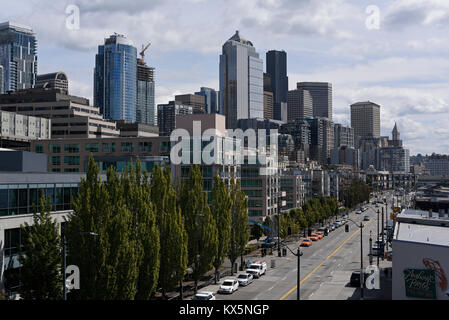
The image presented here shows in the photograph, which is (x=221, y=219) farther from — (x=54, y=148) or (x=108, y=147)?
(x=54, y=148)

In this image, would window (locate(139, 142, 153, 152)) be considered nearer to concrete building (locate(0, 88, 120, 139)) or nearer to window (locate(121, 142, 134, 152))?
window (locate(121, 142, 134, 152))

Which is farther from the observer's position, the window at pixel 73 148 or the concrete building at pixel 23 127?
the concrete building at pixel 23 127

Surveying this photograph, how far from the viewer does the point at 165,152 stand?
312ft

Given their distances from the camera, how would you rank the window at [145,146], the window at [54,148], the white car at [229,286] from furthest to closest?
the window at [54,148] → the window at [145,146] → the white car at [229,286]

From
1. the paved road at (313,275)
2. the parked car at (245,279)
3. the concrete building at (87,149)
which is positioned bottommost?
the paved road at (313,275)

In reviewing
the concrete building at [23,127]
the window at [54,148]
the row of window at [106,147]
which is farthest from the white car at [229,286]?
the concrete building at [23,127]

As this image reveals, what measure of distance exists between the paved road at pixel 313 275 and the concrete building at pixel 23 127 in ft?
425

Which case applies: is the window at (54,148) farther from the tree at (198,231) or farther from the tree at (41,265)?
the tree at (41,265)

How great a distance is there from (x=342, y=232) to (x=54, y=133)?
129 meters

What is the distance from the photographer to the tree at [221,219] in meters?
54.7

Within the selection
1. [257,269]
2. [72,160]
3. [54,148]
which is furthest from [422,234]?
[54,148]

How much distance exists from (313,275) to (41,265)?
37.6 m
